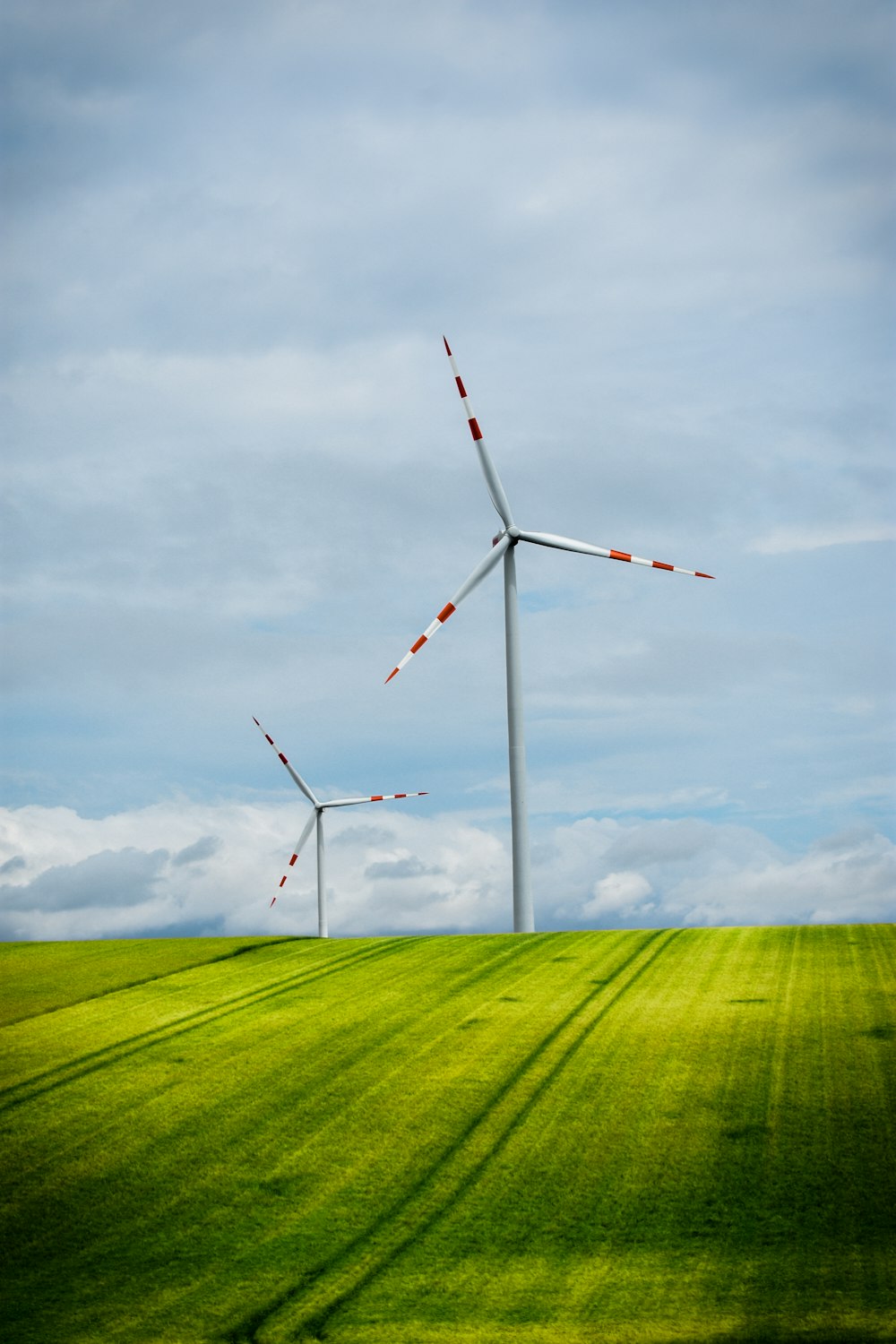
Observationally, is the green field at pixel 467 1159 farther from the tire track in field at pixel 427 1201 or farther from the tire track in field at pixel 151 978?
the tire track in field at pixel 151 978

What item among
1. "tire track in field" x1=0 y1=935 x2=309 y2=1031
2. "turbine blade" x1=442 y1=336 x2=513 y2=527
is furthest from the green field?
→ "turbine blade" x1=442 y1=336 x2=513 y2=527

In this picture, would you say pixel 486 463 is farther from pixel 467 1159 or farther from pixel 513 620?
pixel 467 1159

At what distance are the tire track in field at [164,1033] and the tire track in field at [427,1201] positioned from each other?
9.96 metres

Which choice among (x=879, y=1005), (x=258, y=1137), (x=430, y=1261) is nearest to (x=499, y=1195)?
(x=430, y=1261)

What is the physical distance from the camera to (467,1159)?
23609 millimetres

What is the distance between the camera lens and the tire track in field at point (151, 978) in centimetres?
3569

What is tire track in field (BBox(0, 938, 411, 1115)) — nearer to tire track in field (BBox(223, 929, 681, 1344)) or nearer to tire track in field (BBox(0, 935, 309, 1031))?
tire track in field (BBox(0, 935, 309, 1031))

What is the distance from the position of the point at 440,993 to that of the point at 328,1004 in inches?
125

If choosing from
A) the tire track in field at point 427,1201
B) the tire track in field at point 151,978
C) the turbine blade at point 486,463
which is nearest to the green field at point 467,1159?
the tire track in field at point 427,1201

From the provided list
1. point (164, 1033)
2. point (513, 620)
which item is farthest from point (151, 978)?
point (513, 620)

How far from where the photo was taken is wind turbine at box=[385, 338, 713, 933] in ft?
137

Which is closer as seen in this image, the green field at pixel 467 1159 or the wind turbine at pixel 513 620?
the green field at pixel 467 1159

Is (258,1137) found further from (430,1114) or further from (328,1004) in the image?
(328,1004)

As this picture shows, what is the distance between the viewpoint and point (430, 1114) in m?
25.7
